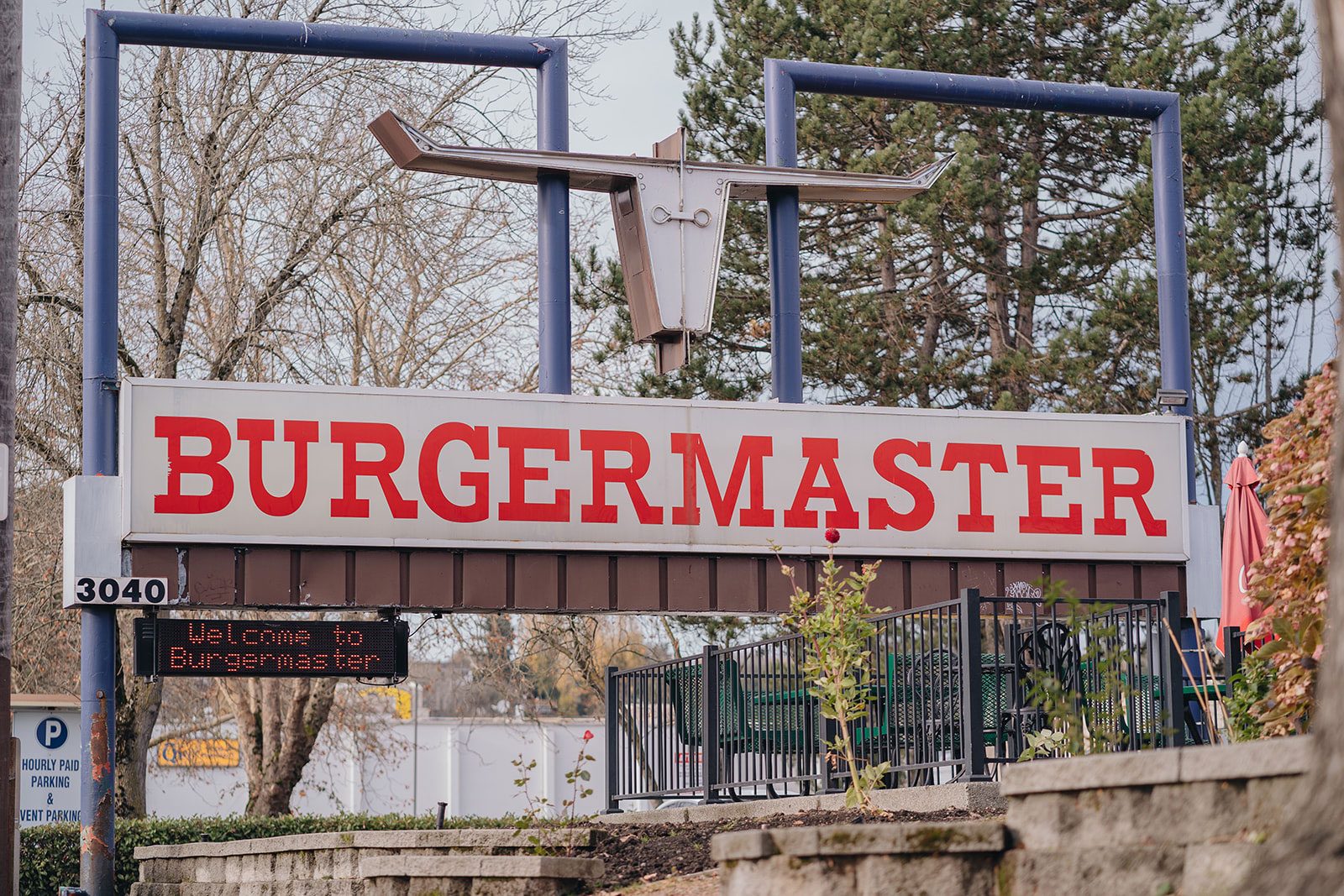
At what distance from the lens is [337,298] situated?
Result: 65.8 ft

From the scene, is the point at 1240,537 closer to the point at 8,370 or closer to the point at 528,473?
the point at 528,473

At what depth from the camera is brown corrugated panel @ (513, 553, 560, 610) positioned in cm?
1294

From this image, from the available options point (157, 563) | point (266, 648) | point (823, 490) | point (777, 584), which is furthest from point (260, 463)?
point (823, 490)

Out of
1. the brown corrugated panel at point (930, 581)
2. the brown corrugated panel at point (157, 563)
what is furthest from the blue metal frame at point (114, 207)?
the brown corrugated panel at point (930, 581)

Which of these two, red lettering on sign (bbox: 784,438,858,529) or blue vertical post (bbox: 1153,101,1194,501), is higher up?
blue vertical post (bbox: 1153,101,1194,501)

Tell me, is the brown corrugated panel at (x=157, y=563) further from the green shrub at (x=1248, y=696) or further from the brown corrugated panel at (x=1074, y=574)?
the green shrub at (x=1248, y=696)

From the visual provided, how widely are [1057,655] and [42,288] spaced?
41.7 feet

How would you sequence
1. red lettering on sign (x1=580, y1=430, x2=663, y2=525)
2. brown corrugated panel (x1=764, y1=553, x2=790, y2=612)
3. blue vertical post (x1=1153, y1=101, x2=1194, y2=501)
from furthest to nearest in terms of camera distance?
blue vertical post (x1=1153, y1=101, x2=1194, y2=501) → brown corrugated panel (x1=764, y1=553, x2=790, y2=612) → red lettering on sign (x1=580, y1=430, x2=663, y2=525)

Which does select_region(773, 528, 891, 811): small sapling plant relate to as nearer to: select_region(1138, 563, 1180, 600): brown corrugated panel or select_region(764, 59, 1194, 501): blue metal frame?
select_region(764, 59, 1194, 501): blue metal frame

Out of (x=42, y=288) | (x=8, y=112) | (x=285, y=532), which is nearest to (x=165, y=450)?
(x=285, y=532)

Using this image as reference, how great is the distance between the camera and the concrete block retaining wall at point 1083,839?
4.83 meters

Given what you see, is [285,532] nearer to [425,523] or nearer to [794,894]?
[425,523]

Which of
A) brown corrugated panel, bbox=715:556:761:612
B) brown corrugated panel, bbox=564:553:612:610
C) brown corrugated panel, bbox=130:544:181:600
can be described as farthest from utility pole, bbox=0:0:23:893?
brown corrugated panel, bbox=715:556:761:612

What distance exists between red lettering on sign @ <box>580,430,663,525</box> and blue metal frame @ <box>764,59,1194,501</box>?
1.40 metres
